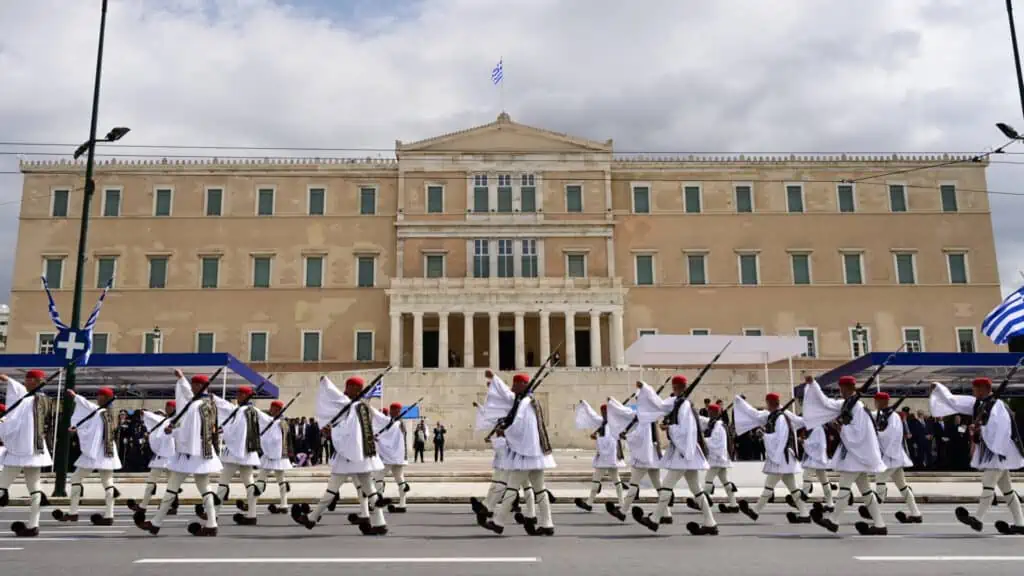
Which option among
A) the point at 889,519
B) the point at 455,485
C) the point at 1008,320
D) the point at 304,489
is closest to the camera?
the point at 889,519

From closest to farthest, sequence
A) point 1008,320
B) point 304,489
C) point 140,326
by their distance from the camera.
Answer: point 304,489 < point 1008,320 < point 140,326

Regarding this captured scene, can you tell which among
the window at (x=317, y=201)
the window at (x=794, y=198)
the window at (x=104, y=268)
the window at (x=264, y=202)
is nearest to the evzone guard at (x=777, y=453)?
the window at (x=794, y=198)

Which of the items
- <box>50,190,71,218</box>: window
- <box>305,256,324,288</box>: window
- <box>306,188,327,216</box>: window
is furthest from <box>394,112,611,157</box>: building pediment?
<box>50,190,71,218</box>: window

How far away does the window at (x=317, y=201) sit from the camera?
157ft

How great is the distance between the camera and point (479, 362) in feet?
157

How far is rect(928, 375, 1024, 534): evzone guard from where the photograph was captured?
10.6 metres

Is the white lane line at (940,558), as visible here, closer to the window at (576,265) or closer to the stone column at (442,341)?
the stone column at (442,341)

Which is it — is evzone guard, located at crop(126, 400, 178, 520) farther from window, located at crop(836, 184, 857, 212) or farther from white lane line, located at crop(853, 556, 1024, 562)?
window, located at crop(836, 184, 857, 212)

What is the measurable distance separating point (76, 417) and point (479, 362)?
35217 mm

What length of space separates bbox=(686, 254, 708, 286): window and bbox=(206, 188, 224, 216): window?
26811 mm

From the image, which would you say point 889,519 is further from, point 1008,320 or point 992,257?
point 992,257

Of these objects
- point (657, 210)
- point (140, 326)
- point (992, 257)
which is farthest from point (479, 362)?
point (992, 257)

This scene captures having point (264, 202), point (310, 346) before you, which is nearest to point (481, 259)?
point (310, 346)

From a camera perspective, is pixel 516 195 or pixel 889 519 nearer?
pixel 889 519
